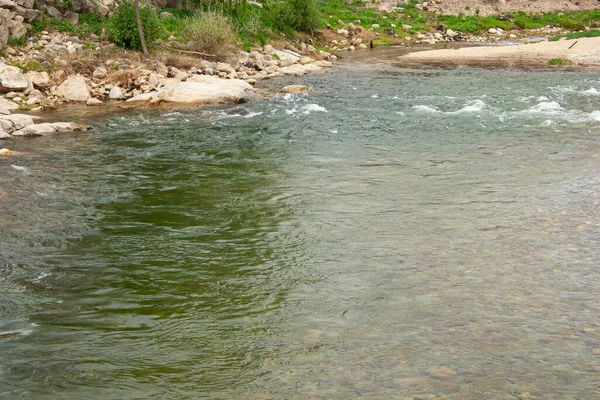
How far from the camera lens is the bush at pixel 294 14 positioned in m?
41.3

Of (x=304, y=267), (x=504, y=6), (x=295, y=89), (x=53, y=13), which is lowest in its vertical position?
(x=304, y=267)

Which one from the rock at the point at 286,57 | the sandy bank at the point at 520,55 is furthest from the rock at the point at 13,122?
the sandy bank at the point at 520,55

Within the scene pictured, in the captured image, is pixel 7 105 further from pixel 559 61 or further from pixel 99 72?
pixel 559 61

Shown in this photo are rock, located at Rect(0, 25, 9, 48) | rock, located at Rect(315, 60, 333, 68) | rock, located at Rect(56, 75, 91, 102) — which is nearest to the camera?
rock, located at Rect(56, 75, 91, 102)

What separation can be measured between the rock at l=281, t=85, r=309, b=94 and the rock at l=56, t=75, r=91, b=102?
26.0ft

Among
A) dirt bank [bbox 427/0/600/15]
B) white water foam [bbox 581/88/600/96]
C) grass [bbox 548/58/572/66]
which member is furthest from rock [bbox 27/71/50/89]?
dirt bank [bbox 427/0/600/15]

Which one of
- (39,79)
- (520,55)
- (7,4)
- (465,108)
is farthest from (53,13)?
(520,55)

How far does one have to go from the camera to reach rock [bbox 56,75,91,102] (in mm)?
24062

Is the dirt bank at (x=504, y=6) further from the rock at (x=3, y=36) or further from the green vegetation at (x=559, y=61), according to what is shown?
the rock at (x=3, y=36)

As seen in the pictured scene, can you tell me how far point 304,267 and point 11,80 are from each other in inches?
756

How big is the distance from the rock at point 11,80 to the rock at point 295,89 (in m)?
10.2

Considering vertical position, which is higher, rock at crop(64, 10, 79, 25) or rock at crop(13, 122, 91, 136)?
rock at crop(64, 10, 79, 25)

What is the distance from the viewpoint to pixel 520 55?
3741 cm

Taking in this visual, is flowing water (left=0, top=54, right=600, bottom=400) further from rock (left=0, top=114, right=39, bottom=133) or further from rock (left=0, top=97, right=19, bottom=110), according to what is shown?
rock (left=0, top=97, right=19, bottom=110)
